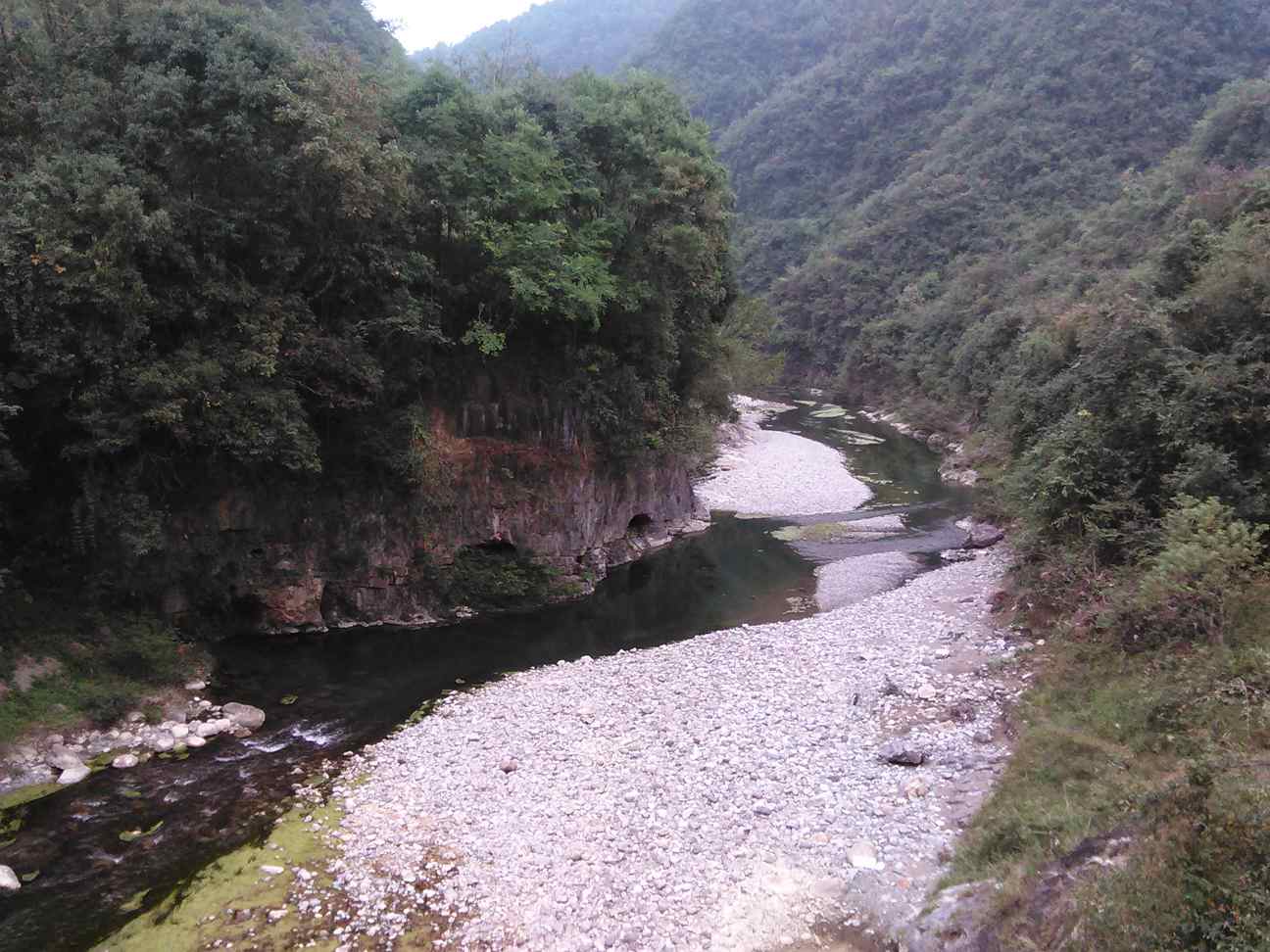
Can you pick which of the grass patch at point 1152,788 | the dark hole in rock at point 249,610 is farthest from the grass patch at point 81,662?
the grass patch at point 1152,788

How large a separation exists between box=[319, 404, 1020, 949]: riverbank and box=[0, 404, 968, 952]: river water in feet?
4.60

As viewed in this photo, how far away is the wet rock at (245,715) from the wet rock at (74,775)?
2.26 metres

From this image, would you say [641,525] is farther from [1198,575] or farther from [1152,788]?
[1152,788]

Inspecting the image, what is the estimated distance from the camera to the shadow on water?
9.45 m

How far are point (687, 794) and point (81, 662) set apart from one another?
11169 millimetres

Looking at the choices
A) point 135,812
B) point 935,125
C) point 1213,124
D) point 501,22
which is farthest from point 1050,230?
point 501,22

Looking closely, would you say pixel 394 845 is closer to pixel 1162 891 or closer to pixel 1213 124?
pixel 1162 891

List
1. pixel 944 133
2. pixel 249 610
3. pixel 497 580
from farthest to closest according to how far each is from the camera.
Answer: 1. pixel 944 133
2. pixel 497 580
3. pixel 249 610

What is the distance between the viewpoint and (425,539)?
64.6 feet

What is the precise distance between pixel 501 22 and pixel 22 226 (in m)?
159

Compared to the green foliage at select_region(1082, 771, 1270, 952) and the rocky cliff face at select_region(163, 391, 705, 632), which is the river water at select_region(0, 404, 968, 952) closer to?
the rocky cliff face at select_region(163, 391, 705, 632)

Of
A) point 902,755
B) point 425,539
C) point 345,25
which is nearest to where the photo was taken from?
point 902,755

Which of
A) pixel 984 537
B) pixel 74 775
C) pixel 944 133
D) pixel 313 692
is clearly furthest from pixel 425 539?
pixel 944 133

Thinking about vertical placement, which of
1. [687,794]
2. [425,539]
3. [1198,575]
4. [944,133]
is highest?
[944,133]
